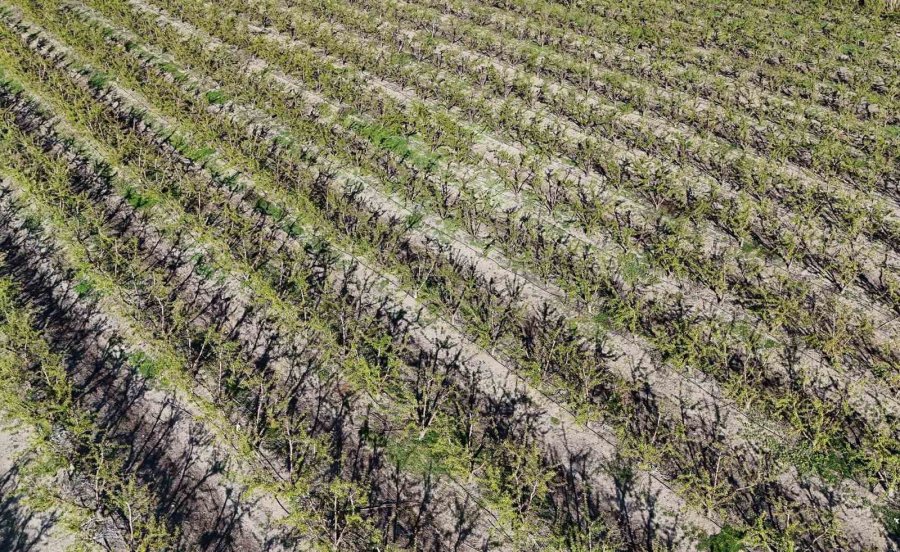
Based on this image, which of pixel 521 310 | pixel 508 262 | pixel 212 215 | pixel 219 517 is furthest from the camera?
pixel 212 215

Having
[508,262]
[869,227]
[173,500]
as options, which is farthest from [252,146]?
[869,227]

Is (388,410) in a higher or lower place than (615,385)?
lower

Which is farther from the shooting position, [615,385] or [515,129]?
[515,129]

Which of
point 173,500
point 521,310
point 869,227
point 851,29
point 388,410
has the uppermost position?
point 851,29

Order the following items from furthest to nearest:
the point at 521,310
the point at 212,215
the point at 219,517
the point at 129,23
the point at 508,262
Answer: the point at 129,23 → the point at 212,215 → the point at 508,262 → the point at 521,310 → the point at 219,517

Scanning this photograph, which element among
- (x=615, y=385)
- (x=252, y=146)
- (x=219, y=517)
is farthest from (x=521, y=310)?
(x=252, y=146)

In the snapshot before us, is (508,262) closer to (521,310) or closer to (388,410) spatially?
(521,310)

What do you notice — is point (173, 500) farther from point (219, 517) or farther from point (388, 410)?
point (388, 410)
